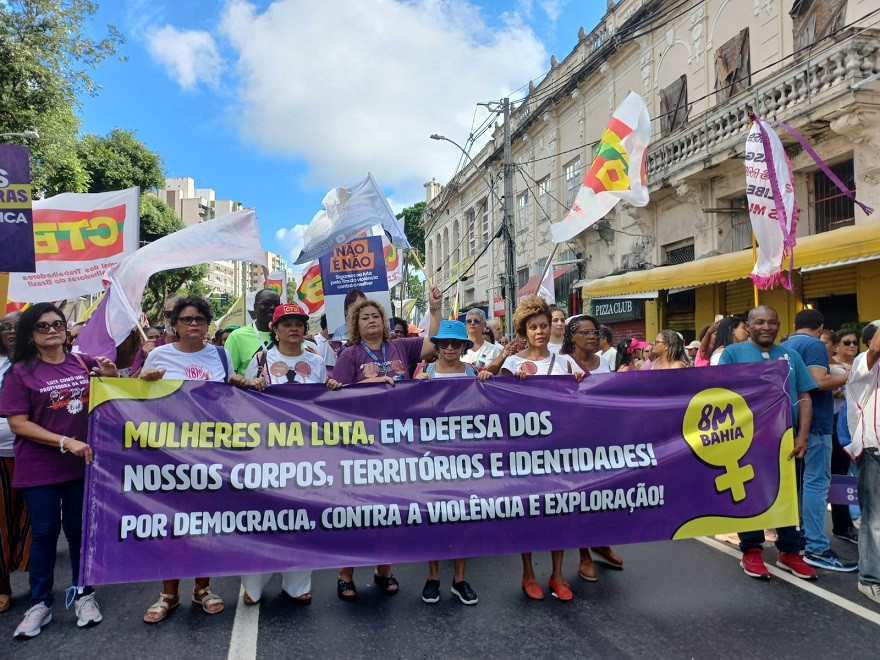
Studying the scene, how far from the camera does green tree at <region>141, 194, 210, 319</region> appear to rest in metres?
32.5

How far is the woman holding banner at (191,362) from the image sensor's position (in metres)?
3.71

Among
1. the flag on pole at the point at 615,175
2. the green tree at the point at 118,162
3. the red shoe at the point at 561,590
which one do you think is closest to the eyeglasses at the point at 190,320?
the red shoe at the point at 561,590

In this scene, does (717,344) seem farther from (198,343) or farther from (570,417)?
(198,343)

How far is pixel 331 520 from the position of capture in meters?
3.61

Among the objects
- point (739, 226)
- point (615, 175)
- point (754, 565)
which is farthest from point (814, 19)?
point (754, 565)

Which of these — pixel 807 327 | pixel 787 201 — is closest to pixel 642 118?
pixel 787 201

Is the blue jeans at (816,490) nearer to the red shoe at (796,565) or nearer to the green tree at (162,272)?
the red shoe at (796,565)

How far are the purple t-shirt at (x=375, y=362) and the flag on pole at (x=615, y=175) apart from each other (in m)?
2.89

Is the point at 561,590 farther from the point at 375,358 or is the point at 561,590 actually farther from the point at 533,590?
the point at 375,358

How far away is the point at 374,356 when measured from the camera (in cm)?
424

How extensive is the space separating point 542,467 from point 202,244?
2.96m

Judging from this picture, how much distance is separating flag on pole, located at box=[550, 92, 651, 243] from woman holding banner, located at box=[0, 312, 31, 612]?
5.12 metres

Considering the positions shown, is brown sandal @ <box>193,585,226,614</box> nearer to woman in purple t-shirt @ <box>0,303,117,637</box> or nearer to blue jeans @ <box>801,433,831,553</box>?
woman in purple t-shirt @ <box>0,303,117,637</box>

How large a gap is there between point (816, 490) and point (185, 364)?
4.35 metres
